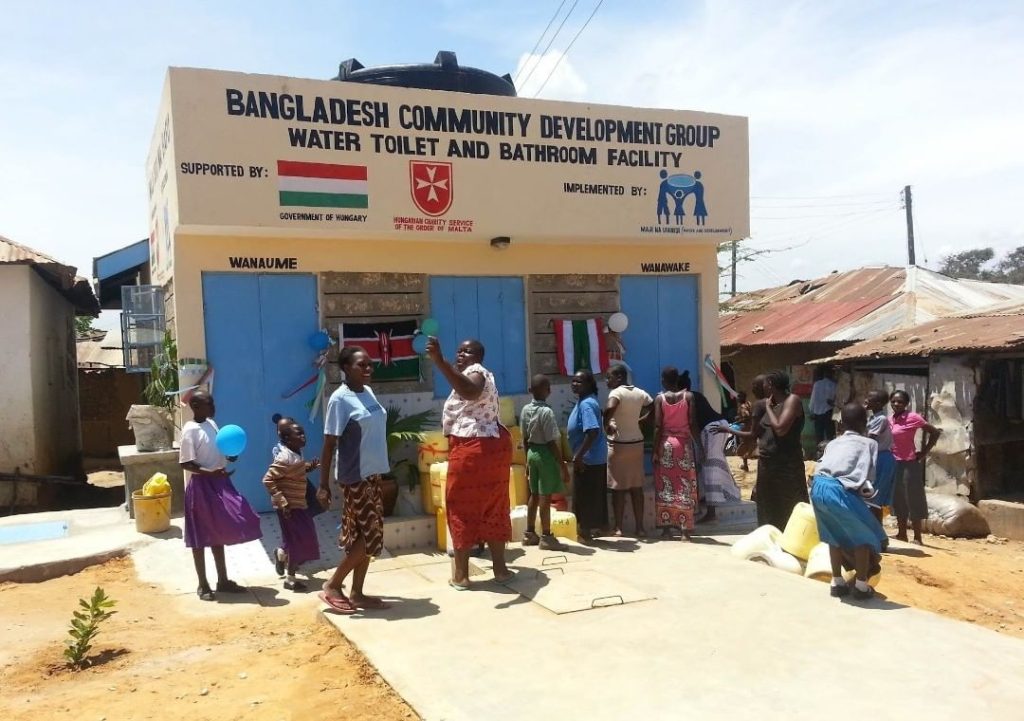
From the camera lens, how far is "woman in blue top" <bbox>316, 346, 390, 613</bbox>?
4.85m

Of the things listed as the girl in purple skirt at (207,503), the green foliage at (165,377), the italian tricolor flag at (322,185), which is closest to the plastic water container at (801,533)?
the girl in purple skirt at (207,503)

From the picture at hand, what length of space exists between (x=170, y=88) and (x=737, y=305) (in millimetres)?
16428

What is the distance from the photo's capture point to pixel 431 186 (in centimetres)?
787

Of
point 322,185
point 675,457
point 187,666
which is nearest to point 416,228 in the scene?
point 322,185

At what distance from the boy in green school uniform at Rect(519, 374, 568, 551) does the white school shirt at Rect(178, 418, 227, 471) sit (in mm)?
2428

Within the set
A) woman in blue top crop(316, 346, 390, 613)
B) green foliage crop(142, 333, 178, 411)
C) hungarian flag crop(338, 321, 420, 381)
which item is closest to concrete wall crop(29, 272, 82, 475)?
green foliage crop(142, 333, 178, 411)

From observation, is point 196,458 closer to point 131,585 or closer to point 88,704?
point 131,585

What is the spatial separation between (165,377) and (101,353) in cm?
1016

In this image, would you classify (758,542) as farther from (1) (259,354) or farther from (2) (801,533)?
(1) (259,354)

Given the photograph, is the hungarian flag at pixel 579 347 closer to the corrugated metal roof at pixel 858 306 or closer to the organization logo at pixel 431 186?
the organization logo at pixel 431 186

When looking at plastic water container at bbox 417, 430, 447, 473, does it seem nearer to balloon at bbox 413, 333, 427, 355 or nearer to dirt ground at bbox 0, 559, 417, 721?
balloon at bbox 413, 333, 427, 355

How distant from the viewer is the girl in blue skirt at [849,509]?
4922 millimetres

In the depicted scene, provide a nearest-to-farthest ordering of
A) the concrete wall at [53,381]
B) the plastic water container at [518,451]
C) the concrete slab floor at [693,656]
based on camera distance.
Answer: the concrete slab floor at [693,656], the plastic water container at [518,451], the concrete wall at [53,381]

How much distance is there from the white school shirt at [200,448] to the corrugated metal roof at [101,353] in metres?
11.9
